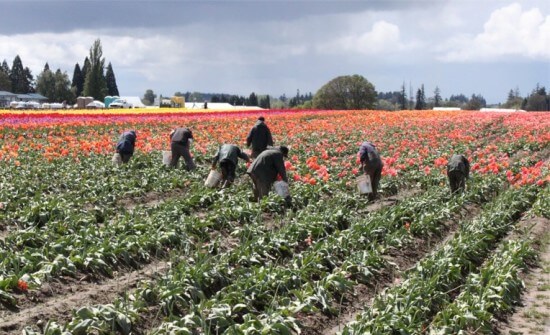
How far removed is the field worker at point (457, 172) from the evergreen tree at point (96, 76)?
245 feet

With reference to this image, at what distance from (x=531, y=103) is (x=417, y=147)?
86359 mm

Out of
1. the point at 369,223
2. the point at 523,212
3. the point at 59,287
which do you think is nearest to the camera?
the point at 59,287

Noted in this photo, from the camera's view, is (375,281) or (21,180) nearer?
(375,281)

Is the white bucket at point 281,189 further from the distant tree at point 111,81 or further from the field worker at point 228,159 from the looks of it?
the distant tree at point 111,81

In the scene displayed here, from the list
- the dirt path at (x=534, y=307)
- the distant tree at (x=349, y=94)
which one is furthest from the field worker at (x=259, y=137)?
the distant tree at (x=349, y=94)

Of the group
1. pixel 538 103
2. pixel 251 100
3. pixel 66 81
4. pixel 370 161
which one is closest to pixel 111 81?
pixel 66 81

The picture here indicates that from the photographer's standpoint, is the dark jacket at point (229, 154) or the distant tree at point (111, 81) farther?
the distant tree at point (111, 81)

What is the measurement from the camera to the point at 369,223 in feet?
33.0

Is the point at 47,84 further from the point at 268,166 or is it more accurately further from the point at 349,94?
the point at 268,166

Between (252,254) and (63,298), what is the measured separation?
8.41 ft

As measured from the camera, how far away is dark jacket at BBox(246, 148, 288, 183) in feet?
39.6

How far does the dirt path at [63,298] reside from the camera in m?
6.33

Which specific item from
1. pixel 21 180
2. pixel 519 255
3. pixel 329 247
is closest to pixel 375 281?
pixel 329 247

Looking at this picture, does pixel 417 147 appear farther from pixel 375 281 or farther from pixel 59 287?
pixel 59 287
